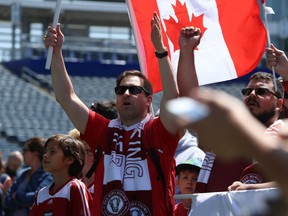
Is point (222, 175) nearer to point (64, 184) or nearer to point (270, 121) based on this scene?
point (270, 121)

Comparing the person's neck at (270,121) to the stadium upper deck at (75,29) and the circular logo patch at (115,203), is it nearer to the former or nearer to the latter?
the circular logo patch at (115,203)

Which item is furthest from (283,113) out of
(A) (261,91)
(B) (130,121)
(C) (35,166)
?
(C) (35,166)

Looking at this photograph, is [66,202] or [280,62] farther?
[66,202]

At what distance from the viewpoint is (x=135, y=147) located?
169 inches

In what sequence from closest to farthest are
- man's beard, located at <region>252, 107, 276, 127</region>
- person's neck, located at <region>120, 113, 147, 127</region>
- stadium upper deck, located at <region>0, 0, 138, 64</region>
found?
person's neck, located at <region>120, 113, 147, 127</region> < man's beard, located at <region>252, 107, 276, 127</region> < stadium upper deck, located at <region>0, 0, 138, 64</region>

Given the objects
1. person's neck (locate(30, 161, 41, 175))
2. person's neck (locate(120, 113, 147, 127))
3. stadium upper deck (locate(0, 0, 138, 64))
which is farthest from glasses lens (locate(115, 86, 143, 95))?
stadium upper deck (locate(0, 0, 138, 64))

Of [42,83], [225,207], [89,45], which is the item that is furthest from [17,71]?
[225,207]

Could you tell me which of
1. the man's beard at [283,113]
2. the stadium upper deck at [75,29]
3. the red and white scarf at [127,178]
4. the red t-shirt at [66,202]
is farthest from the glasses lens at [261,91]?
the stadium upper deck at [75,29]

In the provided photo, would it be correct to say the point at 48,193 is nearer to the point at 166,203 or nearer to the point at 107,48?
the point at 166,203

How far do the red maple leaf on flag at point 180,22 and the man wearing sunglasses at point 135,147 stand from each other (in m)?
0.91

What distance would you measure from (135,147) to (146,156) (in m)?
0.07

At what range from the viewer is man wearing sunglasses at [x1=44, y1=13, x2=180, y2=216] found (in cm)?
421

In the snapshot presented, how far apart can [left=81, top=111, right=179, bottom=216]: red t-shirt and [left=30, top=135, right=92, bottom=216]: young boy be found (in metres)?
0.62

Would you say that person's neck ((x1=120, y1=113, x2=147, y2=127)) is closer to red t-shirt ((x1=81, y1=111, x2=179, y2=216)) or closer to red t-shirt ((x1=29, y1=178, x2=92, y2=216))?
red t-shirt ((x1=81, y1=111, x2=179, y2=216))
